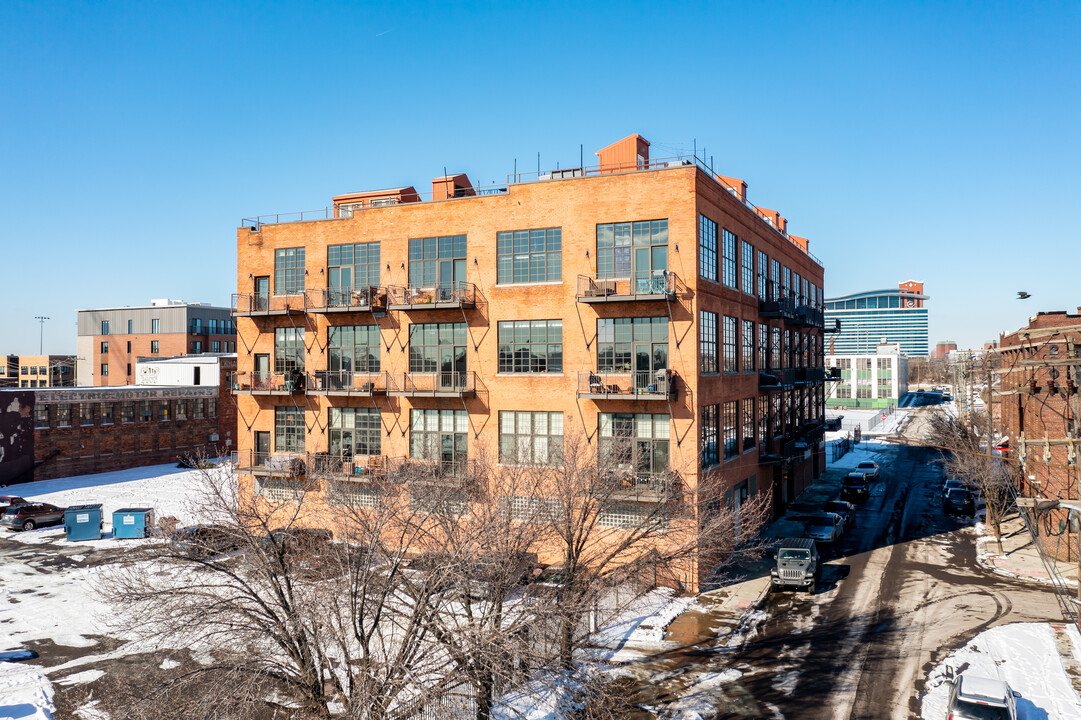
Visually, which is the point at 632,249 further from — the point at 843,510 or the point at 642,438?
the point at 843,510

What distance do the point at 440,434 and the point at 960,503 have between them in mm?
33842

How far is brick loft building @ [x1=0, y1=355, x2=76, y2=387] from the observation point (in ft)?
385

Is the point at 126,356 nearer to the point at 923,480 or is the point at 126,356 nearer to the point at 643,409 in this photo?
the point at 643,409

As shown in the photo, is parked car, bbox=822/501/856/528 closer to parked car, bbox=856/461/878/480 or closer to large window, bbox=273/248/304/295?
parked car, bbox=856/461/878/480

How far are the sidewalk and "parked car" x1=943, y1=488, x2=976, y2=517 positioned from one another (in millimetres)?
3855

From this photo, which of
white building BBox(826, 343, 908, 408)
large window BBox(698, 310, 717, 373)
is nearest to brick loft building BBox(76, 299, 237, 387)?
large window BBox(698, 310, 717, 373)

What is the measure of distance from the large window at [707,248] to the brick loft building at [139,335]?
82.8 m

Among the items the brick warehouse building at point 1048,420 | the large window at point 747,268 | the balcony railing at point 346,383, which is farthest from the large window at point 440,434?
the brick warehouse building at point 1048,420

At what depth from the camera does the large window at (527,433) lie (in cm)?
3155

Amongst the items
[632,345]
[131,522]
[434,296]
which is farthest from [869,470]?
[131,522]

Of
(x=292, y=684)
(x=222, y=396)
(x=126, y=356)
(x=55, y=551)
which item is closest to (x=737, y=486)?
(x=292, y=684)

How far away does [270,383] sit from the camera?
1486 inches

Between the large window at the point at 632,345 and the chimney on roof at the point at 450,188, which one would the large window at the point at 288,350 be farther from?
the large window at the point at 632,345

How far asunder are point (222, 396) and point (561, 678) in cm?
6384
